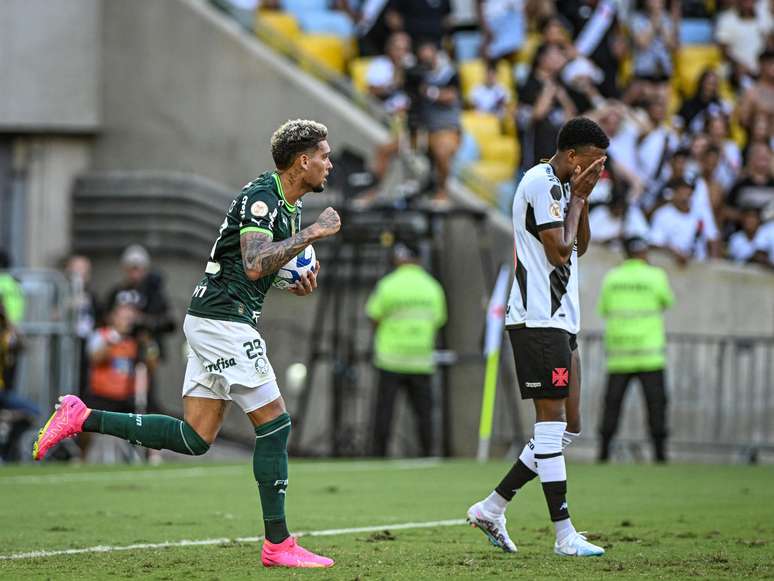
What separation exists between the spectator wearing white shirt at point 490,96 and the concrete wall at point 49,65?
5276 millimetres

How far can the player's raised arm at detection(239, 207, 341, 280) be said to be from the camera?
7.70 meters

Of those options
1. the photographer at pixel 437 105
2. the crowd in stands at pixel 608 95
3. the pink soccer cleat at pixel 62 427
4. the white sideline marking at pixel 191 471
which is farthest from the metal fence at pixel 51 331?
the pink soccer cleat at pixel 62 427

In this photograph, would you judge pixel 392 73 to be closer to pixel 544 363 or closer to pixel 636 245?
pixel 636 245

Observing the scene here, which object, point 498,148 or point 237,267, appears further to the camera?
point 498,148

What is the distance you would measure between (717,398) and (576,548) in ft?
35.8

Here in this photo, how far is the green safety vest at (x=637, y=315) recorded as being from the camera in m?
17.7

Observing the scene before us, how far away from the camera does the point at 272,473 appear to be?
797 cm

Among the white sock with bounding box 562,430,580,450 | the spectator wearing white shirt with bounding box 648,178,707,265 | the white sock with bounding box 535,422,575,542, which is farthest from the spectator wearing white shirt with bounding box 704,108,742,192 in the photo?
the white sock with bounding box 535,422,575,542

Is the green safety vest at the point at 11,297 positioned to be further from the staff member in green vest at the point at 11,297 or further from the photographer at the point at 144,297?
the photographer at the point at 144,297

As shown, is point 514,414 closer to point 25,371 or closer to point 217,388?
point 25,371

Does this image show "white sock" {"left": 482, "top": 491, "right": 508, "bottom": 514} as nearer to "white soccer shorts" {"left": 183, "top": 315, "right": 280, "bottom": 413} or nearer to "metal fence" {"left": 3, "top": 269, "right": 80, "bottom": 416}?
"white soccer shorts" {"left": 183, "top": 315, "right": 280, "bottom": 413}

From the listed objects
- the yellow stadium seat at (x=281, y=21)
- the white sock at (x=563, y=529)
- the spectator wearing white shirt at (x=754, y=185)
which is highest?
the yellow stadium seat at (x=281, y=21)

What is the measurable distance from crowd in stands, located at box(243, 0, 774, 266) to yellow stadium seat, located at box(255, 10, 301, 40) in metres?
0.10

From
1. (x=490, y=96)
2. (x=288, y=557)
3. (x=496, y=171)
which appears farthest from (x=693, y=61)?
(x=288, y=557)
